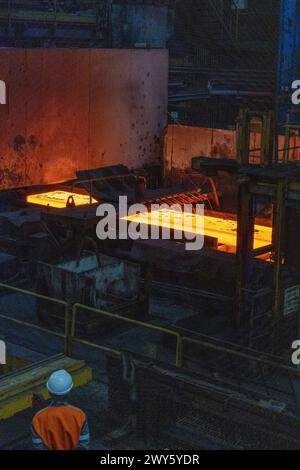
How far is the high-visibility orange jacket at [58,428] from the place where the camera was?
761 centimetres

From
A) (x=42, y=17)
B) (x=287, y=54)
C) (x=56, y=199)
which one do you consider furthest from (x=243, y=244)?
(x=42, y=17)

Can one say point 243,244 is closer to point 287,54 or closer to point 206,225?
point 206,225

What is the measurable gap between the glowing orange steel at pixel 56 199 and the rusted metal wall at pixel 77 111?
45 cm

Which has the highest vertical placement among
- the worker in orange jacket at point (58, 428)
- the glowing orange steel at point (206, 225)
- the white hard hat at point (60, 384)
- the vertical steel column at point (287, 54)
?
the vertical steel column at point (287, 54)

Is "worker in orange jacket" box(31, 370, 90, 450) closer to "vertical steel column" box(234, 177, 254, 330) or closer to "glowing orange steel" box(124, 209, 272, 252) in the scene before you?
"vertical steel column" box(234, 177, 254, 330)

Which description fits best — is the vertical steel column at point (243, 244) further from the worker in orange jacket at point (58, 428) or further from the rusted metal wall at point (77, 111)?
the rusted metal wall at point (77, 111)

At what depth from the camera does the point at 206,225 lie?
51.6 feet

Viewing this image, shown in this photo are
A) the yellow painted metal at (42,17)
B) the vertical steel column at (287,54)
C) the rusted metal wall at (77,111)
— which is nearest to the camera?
the rusted metal wall at (77,111)

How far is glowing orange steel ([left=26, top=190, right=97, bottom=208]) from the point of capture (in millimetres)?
17812

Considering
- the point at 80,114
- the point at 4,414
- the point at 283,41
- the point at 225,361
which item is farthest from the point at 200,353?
the point at 283,41

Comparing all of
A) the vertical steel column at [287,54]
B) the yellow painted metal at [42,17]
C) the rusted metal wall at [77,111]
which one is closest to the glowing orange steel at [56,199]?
the rusted metal wall at [77,111]

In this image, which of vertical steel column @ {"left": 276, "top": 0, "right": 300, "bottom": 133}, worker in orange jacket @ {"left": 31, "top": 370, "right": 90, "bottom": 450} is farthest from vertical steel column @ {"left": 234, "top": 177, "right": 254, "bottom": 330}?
vertical steel column @ {"left": 276, "top": 0, "right": 300, "bottom": 133}

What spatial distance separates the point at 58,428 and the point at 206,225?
28.2 ft

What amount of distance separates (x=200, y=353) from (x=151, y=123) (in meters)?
11.0
